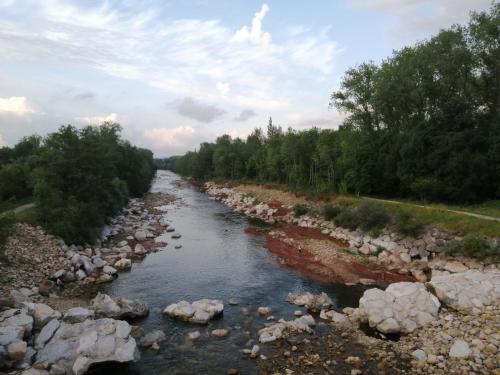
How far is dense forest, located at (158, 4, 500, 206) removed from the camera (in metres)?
32.0

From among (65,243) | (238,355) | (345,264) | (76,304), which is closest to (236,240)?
(345,264)

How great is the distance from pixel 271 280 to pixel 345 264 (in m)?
6.08

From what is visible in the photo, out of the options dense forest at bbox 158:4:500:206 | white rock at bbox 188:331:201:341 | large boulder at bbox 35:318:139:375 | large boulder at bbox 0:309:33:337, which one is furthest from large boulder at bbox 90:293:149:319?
dense forest at bbox 158:4:500:206

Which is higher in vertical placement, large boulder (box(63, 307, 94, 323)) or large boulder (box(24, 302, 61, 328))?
large boulder (box(24, 302, 61, 328))

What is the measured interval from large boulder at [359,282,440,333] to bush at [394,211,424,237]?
1056 centimetres

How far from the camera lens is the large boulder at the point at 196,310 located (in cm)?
1600

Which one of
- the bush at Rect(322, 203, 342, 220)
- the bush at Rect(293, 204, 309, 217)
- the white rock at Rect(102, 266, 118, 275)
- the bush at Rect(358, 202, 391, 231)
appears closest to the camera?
the white rock at Rect(102, 266, 118, 275)

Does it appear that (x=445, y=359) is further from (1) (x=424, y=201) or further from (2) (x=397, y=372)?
(1) (x=424, y=201)

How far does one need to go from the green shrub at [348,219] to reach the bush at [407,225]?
4.37m

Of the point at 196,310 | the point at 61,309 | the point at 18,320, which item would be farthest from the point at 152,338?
the point at 61,309

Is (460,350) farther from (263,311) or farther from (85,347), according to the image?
(85,347)

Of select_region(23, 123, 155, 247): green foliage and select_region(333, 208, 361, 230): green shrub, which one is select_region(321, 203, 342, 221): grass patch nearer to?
select_region(333, 208, 361, 230): green shrub

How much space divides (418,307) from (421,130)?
79.5ft

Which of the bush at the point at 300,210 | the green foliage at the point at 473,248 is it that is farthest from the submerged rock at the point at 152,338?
the bush at the point at 300,210
